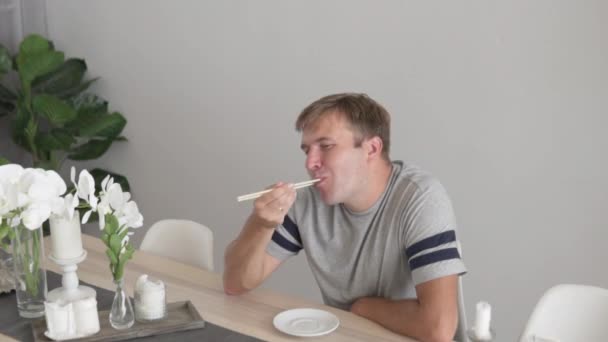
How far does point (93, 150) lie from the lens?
3980 millimetres

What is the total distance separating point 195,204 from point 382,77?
128 cm

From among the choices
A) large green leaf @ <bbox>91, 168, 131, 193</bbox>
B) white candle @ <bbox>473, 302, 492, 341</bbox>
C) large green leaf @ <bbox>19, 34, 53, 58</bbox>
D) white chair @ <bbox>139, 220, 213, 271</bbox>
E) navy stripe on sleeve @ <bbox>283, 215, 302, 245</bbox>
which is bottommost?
large green leaf @ <bbox>91, 168, 131, 193</bbox>

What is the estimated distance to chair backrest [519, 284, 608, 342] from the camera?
6.46ft

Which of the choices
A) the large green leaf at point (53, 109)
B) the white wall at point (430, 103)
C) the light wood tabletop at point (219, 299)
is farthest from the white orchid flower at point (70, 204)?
the large green leaf at point (53, 109)

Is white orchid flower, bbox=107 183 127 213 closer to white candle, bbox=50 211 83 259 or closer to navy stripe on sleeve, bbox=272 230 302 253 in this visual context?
white candle, bbox=50 211 83 259

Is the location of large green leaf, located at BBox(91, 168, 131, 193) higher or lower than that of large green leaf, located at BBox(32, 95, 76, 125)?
lower

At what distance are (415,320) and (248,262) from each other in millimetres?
519

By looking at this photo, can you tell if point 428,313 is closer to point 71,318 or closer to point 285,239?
point 285,239

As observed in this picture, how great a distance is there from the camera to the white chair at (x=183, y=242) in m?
2.66

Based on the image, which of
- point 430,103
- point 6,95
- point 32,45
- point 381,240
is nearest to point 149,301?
point 381,240

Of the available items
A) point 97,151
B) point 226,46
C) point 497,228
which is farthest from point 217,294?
point 97,151

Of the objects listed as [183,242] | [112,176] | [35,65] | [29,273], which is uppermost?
[35,65]

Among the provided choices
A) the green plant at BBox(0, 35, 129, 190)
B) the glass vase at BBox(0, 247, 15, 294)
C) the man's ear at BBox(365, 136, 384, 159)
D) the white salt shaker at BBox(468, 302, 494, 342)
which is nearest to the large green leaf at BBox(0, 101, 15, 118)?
the green plant at BBox(0, 35, 129, 190)

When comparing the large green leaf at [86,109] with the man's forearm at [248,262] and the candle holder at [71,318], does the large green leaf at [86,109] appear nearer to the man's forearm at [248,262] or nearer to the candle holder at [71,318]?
the man's forearm at [248,262]
